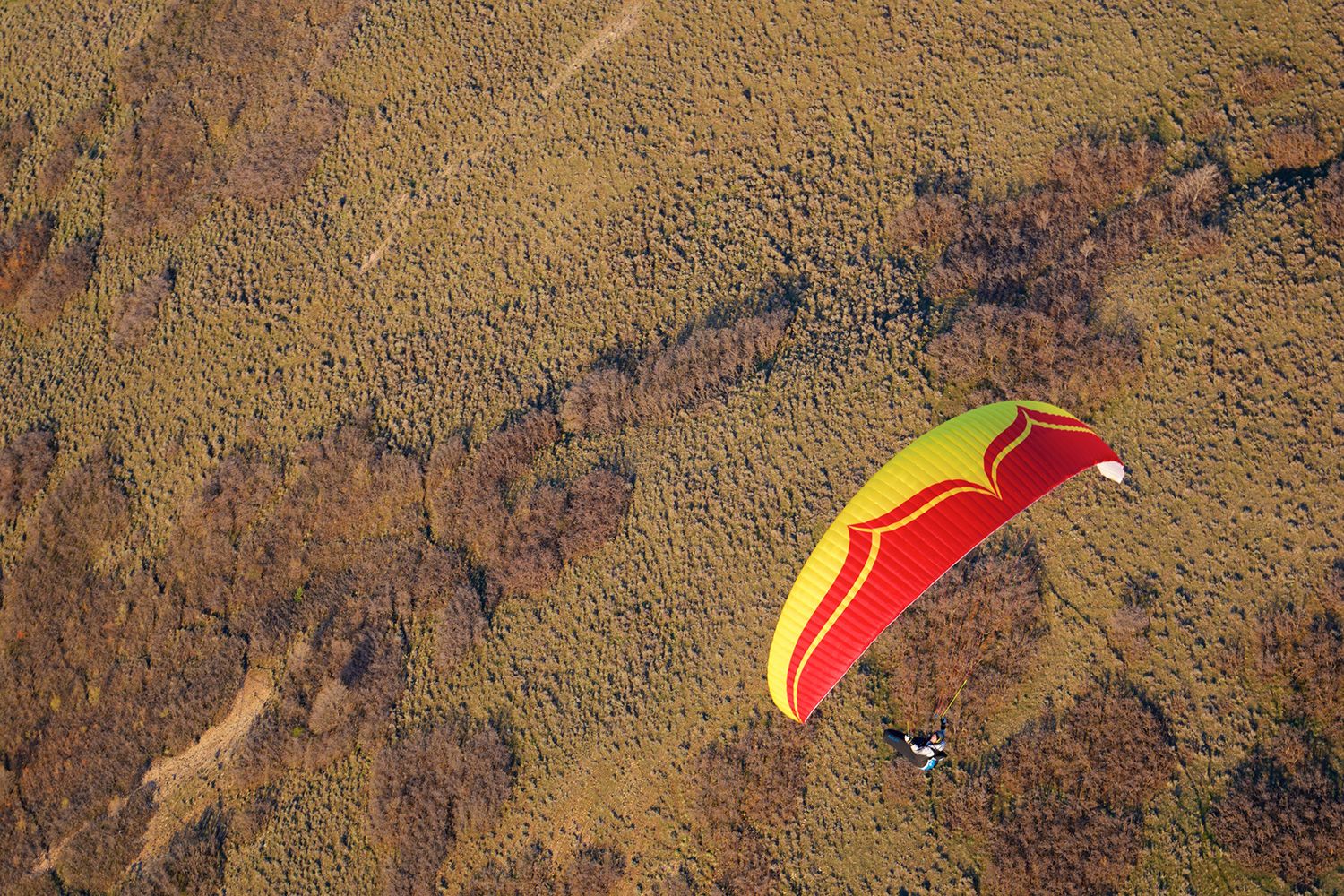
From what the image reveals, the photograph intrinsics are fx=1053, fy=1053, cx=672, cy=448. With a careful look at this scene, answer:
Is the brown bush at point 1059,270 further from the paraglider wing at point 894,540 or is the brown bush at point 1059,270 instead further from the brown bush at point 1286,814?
the brown bush at point 1286,814

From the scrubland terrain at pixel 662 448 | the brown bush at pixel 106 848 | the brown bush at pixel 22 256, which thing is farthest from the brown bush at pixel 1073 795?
the brown bush at pixel 22 256

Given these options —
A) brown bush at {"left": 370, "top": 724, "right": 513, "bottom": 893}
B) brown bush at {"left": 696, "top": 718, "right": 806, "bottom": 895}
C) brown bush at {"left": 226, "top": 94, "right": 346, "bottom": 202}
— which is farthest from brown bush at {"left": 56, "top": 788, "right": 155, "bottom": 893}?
brown bush at {"left": 226, "top": 94, "right": 346, "bottom": 202}

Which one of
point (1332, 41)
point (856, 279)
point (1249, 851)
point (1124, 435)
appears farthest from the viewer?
point (856, 279)

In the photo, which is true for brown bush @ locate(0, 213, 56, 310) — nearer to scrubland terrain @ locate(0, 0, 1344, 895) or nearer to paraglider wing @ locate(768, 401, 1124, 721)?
scrubland terrain @ locate(0, 0, 1344, 895)

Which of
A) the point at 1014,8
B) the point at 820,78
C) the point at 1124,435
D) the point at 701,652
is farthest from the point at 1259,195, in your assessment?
the point at 701,652

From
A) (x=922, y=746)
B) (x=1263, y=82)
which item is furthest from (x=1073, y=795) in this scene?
(x=1263, y=82)

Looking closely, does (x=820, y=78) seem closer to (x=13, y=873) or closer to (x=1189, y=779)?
(x=1189, y=779)

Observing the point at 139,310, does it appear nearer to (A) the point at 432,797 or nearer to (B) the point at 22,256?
(B) the point at 22,256
